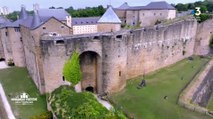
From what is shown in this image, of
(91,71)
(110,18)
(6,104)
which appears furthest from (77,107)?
(110,18)

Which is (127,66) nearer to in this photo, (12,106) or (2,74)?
(12,106)

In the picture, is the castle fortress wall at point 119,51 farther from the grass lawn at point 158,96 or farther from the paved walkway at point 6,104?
the paved walkway at point 6,104

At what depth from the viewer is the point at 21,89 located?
27.0 meters

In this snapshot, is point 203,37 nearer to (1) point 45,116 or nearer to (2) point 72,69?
(2) point 72,69

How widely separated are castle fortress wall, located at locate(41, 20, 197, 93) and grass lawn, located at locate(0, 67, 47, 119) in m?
2.29

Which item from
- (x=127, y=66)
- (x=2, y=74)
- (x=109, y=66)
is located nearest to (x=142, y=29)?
(x=127, y=66)

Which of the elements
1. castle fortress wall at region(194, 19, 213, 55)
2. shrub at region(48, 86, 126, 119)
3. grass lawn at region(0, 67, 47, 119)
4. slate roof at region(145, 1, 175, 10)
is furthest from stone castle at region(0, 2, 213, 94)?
slate roof at region(145, 1, 175, 10)

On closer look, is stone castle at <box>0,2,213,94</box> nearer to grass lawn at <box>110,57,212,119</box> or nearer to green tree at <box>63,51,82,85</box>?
green tree at <box>63,51,82,85</box>

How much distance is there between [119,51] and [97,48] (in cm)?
281

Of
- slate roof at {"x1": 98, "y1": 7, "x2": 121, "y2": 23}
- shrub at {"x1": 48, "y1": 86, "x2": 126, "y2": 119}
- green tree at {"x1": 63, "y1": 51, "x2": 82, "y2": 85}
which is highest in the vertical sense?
slate roof at {"x1": 98, "y1": 7, "x2": 121, "y2": 23}

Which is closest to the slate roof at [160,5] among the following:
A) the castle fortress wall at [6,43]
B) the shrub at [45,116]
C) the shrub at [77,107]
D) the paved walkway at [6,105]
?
the castle fortress wall at [6,43]

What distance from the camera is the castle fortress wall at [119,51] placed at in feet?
74.9

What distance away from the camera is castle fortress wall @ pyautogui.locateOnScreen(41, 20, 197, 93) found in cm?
2284

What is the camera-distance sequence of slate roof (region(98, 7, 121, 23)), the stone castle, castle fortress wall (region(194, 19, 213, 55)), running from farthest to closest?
castle fortress wall (region(194, 19, 213, 55))
slate roof (region(98, 7, 121, 23))
the stone castle
